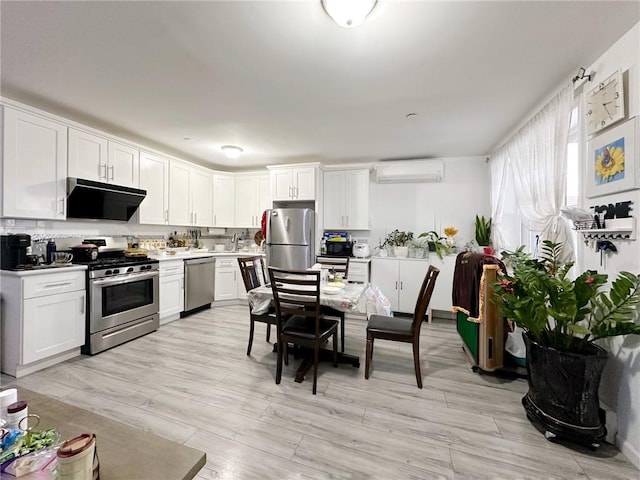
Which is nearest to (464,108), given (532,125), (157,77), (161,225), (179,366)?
(532,125)

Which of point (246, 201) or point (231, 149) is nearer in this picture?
point (231, 149)

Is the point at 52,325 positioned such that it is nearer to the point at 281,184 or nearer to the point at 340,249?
the point at 281,184

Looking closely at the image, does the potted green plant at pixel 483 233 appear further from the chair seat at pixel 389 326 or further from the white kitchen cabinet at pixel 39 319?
the white kitchen cabinet at pixel 39 319

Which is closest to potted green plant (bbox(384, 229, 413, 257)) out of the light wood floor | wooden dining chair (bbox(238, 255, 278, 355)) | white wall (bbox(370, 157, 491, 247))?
white wall (bbox(370, 157, 491, 247))

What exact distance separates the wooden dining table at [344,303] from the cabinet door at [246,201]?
105 inches

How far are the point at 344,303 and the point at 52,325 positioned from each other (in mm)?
2765

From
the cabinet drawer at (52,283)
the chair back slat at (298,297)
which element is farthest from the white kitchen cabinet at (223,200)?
the chair back slat at (298,297)

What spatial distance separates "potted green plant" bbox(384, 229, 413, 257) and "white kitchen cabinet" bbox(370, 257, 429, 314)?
0.19 metres

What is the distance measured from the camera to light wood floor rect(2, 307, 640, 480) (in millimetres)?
1487

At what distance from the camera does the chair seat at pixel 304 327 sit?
2211mm

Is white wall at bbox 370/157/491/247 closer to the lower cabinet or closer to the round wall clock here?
the round wall clock

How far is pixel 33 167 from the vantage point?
2.61 meters

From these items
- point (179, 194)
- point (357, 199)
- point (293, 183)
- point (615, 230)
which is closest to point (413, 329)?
point (615, 230)

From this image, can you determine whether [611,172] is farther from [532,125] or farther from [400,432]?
[400,432]
